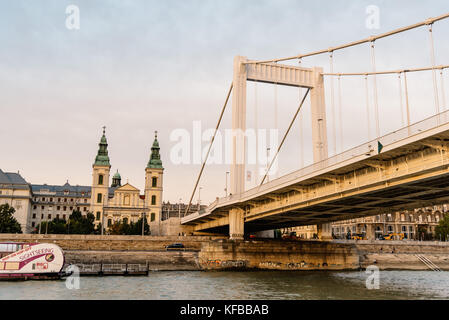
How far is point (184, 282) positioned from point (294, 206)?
427 inches

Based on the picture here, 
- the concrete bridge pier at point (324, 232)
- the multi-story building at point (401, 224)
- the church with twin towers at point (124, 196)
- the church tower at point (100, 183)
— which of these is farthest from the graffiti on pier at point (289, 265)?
the church tower at point (100, 183)

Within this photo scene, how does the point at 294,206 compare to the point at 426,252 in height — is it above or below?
above

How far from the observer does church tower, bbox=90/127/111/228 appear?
374 feet

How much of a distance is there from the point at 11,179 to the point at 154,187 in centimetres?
3547

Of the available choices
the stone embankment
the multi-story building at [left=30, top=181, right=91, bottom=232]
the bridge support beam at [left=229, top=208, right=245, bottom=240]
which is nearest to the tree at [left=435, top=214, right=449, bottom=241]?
the stone embankment

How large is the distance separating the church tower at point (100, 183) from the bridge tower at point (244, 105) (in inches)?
2918

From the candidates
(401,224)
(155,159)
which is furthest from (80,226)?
(401,224)

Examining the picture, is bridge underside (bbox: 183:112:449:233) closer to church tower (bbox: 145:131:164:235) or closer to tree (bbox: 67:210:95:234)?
tree (bbox: 67:210:95:234)

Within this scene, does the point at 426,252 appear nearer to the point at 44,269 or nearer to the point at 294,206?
the point at 294,206

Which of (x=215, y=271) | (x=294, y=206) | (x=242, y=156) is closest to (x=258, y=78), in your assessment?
(x=242, y=156)

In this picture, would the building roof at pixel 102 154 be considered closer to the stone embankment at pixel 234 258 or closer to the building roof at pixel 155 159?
the building roof at pixel 155 159

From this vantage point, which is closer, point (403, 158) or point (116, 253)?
point (403, 158)

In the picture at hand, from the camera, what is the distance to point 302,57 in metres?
46.4
